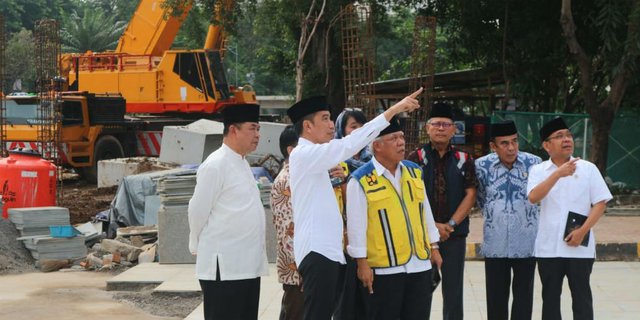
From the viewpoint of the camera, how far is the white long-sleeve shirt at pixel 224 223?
20.0 ft

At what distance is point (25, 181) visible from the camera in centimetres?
1524

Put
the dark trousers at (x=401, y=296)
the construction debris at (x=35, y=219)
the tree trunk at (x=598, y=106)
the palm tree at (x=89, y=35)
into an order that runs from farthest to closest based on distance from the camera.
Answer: the palm tree at (x=89, y=35), the tree trunk at (x=598, y=106), the construction debris at (x=35, y=219), the dark trousers at (x=401, y=296)

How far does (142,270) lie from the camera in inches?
468

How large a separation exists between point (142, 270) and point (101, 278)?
0.78m

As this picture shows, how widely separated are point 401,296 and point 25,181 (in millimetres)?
10264

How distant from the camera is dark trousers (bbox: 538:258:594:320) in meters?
6.98

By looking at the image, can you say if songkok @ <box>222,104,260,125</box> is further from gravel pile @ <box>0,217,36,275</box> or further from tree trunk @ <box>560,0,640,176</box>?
tree trunk @ <box>560,0,640,176</box>

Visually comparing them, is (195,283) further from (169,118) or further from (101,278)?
(169,118)

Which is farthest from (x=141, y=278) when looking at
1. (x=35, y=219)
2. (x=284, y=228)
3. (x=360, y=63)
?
(x=360, y=63)

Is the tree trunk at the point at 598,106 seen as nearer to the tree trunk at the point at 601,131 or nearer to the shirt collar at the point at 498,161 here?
the tree trunk at the point at 601,131

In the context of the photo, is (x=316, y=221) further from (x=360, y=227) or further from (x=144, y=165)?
(x=144, y=165)

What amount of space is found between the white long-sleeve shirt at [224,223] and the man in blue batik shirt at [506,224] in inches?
79.8

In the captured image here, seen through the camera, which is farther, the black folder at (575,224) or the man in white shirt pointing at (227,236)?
the black folder at (575,224)

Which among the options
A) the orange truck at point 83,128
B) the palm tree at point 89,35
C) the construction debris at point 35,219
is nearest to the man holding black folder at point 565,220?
the construction debris at point 35,219
